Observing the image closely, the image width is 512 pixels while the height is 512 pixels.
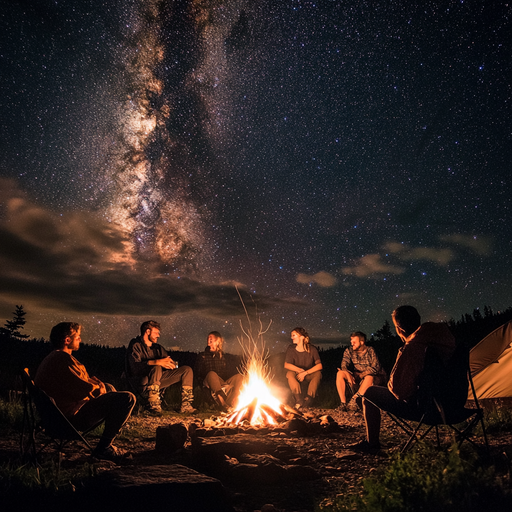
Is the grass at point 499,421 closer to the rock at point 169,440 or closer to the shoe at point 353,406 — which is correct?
the shoe at point 353,406

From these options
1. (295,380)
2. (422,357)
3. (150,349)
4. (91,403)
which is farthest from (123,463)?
(295,380)

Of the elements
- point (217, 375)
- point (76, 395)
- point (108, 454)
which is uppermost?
point (217, 375)

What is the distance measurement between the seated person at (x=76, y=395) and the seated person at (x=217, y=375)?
4.06 meters

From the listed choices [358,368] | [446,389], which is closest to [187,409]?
[358,368]

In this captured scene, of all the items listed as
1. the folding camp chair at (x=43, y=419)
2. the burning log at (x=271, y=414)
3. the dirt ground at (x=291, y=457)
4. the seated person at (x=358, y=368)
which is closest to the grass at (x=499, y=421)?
the dirt ground at (x=291, y=457)

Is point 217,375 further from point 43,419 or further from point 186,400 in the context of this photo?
point 43,419

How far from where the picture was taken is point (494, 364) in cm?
651

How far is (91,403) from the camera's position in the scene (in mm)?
3895

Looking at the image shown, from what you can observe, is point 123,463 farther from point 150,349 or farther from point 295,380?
point 295,380

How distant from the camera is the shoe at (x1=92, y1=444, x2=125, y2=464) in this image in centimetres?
400

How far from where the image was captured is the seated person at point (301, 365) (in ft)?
27.2

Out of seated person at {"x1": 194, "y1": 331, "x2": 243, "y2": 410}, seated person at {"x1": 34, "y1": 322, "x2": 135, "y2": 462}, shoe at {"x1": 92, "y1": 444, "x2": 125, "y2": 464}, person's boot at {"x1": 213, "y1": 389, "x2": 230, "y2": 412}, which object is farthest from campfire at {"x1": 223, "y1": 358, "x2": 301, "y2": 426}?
seated person at {"x1": 34, "y1": 322, "x2": 135, "y2": 462}

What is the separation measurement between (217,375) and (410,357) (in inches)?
211

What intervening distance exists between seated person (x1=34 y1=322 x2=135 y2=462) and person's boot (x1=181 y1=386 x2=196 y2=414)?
3984 millimetres
